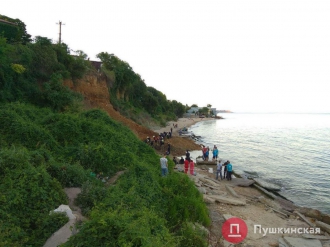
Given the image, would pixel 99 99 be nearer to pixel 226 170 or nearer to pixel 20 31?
pixel 20 31

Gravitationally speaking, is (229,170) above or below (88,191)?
below

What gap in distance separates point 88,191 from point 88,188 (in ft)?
0.43

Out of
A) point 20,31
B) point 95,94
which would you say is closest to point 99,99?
point 95,94

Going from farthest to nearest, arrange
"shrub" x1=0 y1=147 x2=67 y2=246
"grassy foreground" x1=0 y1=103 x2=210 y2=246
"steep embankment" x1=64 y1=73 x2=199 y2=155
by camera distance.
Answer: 1. "steep embankment" x1=64 y1=73 x2=199 y2=155
2. "shrub" x1=0 y1=147 x2=67 y2=246
3. "grassy foreground" x1=0 y1=103 x2=210 y2=246

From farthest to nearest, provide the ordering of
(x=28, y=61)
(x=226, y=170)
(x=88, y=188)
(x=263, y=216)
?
(x=28, y=61) < (x=226, y=170) < (x=263, y=216) < (x=88, y=188)

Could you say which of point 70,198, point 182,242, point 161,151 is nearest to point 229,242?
point 182,242

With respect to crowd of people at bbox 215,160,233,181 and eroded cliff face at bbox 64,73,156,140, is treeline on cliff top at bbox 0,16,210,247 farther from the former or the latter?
eroded cliff face at bbox 64,73,156,140

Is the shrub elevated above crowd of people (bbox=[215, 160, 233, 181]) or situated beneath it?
elevated above

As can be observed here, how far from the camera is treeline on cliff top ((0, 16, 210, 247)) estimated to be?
5266 millimetres

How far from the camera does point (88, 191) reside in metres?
7.73

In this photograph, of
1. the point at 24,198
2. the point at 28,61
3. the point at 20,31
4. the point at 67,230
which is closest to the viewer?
the point at 67,230

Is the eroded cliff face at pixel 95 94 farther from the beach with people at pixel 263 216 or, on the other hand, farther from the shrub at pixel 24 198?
the shrub at pixel 24 198

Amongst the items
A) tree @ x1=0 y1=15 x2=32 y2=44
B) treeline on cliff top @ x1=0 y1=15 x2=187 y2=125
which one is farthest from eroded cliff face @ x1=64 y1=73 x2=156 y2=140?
tree @ x1=0 y1=15 x2=32 y2=44

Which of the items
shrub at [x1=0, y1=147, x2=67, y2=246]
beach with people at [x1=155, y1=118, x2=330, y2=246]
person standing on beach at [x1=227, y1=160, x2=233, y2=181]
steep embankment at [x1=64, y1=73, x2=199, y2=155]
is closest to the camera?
shrub at [x1=0, y1=147, x2=67, y2=246]
